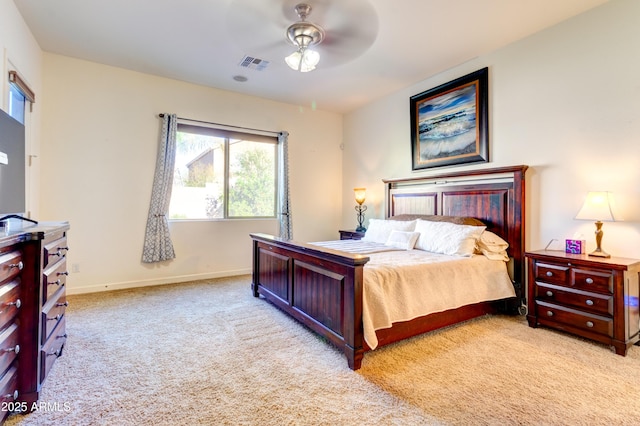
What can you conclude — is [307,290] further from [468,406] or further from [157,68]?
[157,68]

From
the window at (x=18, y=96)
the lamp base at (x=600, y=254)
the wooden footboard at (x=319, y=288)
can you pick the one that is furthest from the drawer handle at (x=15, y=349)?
the lamp base at (x=600, y=254)

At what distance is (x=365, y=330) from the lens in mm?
2086

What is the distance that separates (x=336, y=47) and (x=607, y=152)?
2515 millimetres

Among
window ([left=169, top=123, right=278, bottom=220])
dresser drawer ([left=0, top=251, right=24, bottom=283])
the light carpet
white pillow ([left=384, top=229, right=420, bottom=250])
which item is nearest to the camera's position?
dresser drawer ([left=0, top=251, right=24, bottom=283])

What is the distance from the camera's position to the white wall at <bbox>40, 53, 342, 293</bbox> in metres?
3.77

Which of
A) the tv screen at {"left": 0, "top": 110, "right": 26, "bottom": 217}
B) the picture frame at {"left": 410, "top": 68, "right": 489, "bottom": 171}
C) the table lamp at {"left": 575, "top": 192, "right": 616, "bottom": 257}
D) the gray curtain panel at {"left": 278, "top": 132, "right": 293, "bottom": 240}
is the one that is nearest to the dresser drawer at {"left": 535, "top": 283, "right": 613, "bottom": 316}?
the table lamp at {"left": 575, "top": 192, "right": 616, "bottom": 257}

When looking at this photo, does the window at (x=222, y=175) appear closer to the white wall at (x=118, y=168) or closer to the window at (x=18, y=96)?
the white wall at (x=118, y=168)

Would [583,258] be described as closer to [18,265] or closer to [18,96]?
[18,265]

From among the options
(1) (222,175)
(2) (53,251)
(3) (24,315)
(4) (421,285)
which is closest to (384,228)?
(4) (421,285)

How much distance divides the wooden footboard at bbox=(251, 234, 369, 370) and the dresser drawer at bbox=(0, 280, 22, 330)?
1.77m

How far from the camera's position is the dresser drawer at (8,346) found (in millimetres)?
1422

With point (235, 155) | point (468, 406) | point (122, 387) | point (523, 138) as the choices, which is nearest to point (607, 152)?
point (523, 138)

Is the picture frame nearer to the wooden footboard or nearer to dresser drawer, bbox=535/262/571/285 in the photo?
dresser drawer, bbox=535/262/571/285

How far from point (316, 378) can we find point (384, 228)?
2383mm
